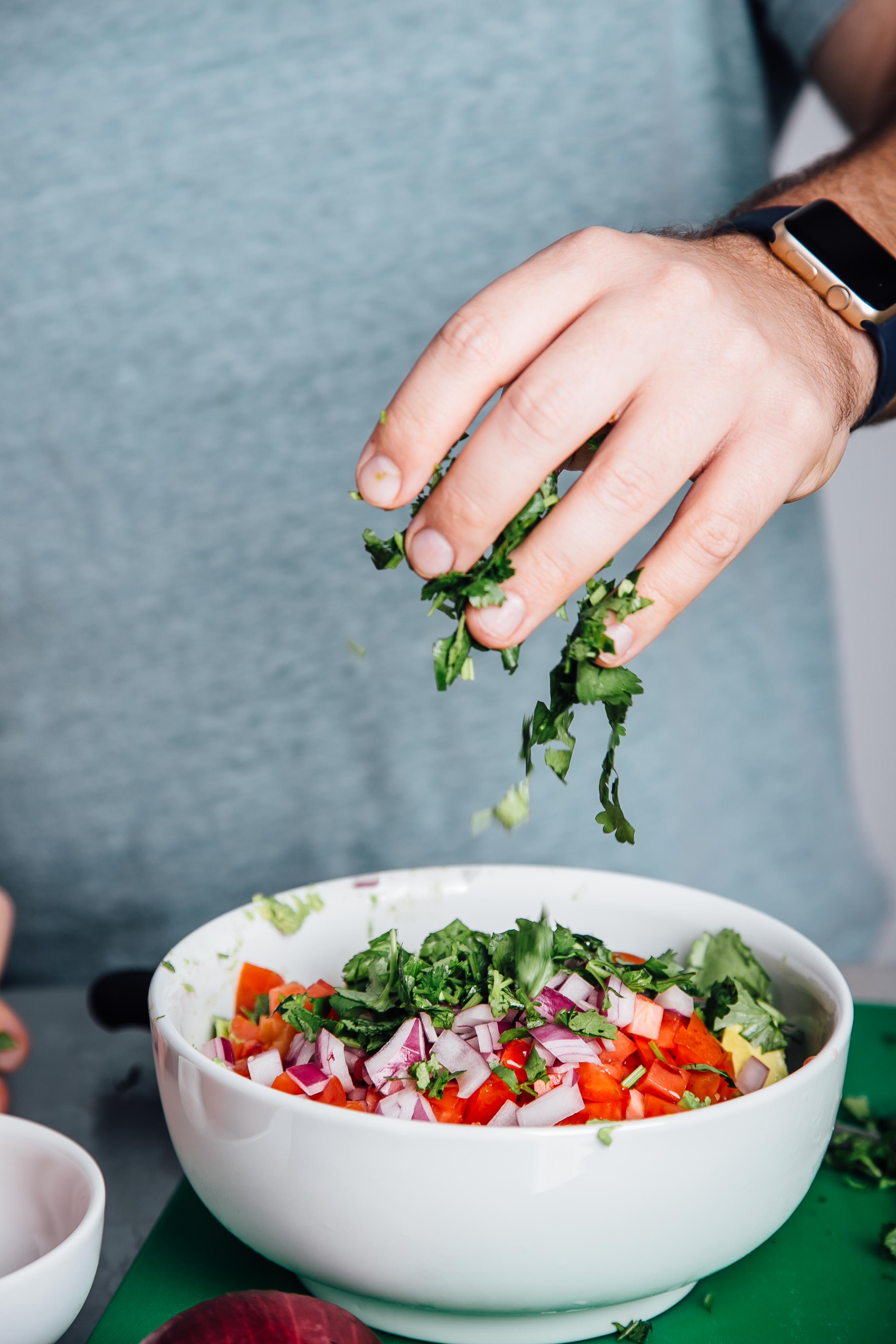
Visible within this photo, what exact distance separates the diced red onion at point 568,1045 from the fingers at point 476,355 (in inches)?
17.1

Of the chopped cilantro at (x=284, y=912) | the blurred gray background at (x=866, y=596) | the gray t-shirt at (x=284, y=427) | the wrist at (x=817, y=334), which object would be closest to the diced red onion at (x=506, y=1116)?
the chopped cilantro at (x=284, y=912)

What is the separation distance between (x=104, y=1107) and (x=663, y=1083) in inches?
27.4

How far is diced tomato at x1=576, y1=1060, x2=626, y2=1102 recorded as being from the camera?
0.75m

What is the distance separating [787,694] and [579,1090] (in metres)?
1.18

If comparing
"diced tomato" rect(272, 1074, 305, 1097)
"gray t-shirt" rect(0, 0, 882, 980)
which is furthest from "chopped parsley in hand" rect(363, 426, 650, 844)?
"gray t-shirt" rect(0, 0, 882, 980)

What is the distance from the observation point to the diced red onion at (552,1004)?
833 millimetres

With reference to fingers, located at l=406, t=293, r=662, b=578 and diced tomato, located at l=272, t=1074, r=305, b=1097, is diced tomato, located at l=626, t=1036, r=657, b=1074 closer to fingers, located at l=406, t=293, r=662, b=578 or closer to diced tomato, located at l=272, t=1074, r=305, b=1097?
diced tomato, located at l=272, t=1074, r=305, b=1097

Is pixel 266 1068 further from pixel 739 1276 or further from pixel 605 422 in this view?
pixel 605 422

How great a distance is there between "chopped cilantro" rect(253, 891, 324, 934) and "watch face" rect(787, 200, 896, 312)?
822 millimetres

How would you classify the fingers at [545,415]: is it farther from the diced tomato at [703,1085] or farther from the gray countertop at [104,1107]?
the gray countertop at [104,1107]

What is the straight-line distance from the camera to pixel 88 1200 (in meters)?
0.70

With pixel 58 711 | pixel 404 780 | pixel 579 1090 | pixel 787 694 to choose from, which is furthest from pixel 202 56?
pixel 579 1090

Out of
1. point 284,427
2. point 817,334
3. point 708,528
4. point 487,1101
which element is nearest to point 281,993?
point 487,1101

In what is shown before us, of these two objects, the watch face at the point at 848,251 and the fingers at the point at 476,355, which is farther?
the watch face at the point at 848,251
